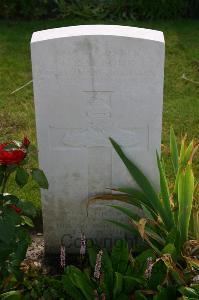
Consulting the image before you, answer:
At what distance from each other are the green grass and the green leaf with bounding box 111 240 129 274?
1.03 m

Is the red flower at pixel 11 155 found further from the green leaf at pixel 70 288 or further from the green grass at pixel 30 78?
the green grass at pixel 30 78

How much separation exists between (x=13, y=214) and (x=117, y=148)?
0.71 meters

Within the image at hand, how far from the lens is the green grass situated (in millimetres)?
4922

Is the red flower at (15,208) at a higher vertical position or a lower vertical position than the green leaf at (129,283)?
higher

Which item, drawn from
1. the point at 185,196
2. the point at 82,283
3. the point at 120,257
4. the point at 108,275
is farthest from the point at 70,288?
the point at 185,196

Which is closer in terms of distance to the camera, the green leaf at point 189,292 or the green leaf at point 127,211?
the green leaf at point 189,292

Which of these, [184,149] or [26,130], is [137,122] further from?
[26,130]

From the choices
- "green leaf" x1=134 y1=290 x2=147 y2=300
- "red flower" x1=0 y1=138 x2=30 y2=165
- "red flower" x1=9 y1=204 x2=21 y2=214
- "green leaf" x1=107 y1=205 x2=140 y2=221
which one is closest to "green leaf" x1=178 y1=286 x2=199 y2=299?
"green leaf" x1=134 y1=290 x2=147 y2=300

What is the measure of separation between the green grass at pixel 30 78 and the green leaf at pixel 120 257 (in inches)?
40.7

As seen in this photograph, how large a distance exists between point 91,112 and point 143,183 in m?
0.46

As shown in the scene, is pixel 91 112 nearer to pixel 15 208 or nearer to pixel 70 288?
pixel 15 208

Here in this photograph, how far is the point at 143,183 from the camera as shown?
10.1 feet

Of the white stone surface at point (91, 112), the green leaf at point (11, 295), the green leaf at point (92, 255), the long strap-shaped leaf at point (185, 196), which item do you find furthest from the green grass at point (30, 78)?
the long strap-shaped leaf at point (185, 196)

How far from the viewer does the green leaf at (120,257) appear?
2.95 m
